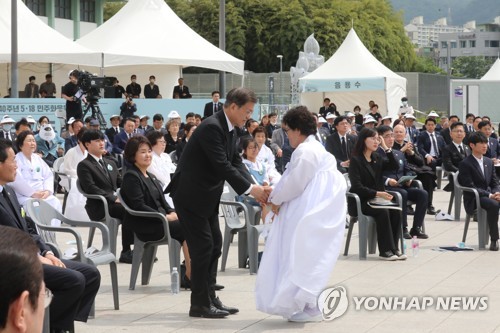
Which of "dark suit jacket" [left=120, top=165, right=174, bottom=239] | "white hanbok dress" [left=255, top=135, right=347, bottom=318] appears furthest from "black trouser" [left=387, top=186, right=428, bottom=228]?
"white hanbok dress" [left=255, top=135, right=347, bottom=318]

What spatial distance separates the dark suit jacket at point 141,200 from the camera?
9633mm

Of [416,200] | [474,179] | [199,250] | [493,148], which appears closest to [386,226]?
[474,179]

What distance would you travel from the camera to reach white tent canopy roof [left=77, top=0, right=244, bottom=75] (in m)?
27.5

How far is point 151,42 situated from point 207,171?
67.6 feet

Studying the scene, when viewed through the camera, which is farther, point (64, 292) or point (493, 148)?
point (493, 148)

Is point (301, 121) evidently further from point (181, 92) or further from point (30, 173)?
point (181, 92)

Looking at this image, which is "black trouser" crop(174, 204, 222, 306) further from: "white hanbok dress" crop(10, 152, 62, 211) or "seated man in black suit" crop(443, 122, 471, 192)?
"seated man in black suit" crop(443, 122, 471, 192)

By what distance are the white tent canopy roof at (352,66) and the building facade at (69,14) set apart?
18.3m

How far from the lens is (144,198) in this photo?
32.5 feet

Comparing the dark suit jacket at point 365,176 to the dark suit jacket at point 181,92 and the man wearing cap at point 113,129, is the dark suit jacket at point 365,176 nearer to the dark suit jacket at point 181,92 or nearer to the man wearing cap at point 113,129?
the man wearing cap at point 113,129

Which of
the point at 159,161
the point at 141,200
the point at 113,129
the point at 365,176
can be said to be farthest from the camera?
the point at 113,129

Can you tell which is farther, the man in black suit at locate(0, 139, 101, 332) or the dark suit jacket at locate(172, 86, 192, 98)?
the dark suit jacket at locate(172, 86, 192, 98)

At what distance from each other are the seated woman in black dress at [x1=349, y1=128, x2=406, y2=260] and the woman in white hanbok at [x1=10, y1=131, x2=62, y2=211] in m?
3.49

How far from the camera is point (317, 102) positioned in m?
39.9
